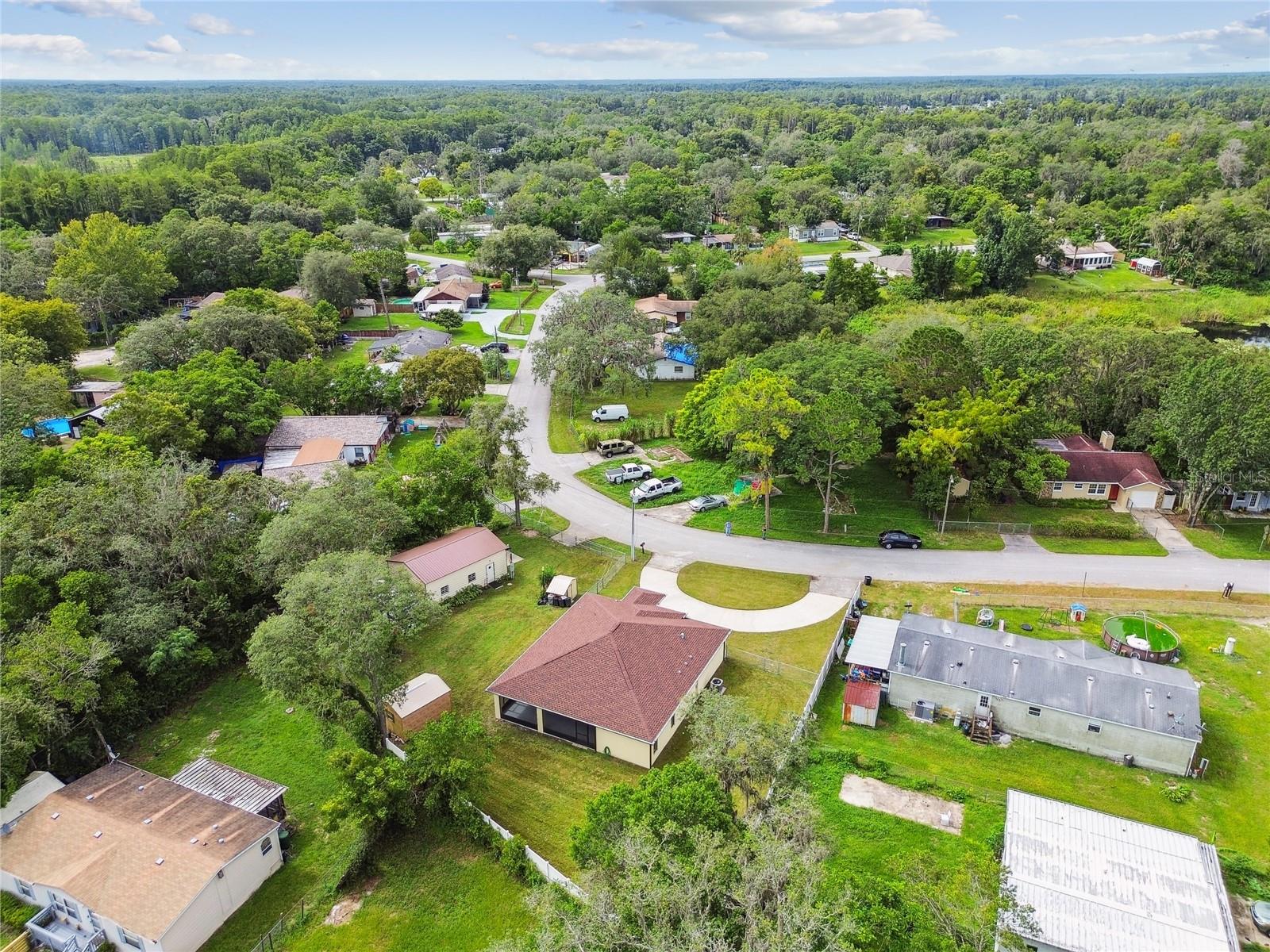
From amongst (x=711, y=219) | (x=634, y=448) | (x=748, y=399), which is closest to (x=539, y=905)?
(x=748, y=399)

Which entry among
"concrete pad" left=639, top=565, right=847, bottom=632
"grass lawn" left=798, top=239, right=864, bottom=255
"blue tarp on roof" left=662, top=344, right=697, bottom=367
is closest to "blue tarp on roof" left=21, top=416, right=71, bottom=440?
"concrete pad" left=639, top=565, right=847, bottom=632

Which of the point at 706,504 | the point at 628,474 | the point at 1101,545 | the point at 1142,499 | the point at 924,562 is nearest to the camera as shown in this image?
the point at 924,562

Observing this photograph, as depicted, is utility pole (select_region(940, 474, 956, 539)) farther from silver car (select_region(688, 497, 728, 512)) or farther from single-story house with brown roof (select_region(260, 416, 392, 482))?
single-story house with brown roof (select_region(260, 416, 392, 482))

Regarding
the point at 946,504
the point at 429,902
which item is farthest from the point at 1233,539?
the point at 429,902

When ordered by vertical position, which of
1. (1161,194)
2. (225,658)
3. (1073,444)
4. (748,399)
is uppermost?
(1161,194)

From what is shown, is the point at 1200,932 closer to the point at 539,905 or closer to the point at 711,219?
the point at 539,905

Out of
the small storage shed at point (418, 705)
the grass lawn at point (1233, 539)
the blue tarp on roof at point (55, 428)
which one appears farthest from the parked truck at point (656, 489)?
the blue tarp on roof at point (55, 428)

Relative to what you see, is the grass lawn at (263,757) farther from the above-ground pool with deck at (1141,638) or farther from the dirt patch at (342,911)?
the above-ground pool with deck at (1141,638)

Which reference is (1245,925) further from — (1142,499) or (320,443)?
(320,443)
